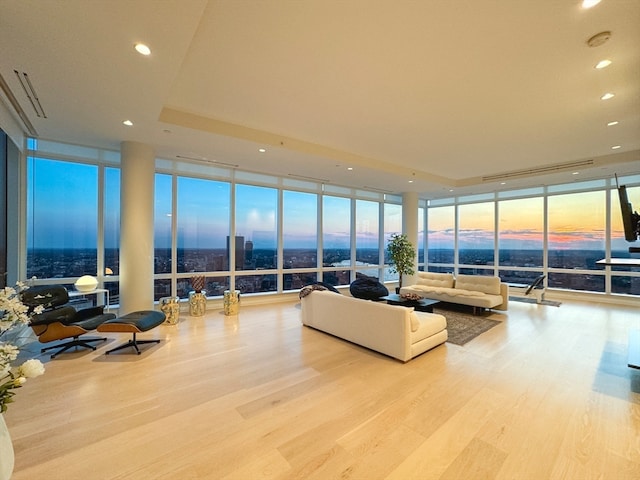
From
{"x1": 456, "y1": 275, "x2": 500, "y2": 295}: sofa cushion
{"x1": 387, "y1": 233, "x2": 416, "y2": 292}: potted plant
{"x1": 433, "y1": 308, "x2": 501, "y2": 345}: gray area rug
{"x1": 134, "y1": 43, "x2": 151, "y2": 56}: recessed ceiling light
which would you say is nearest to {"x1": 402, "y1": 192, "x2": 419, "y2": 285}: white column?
{"x1": 387, "y1": 233, "x2": 416, "y2": 292}: potted plant

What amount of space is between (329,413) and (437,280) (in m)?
5.43

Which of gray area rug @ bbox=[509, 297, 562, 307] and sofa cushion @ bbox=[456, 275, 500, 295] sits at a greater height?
sofa cushion @ bbox=[456, 275, 500, 295]

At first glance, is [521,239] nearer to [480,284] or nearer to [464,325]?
[480,284]

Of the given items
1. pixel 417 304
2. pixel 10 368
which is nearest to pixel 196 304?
pixel 417 304

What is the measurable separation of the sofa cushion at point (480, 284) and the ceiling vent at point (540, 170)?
2.89m

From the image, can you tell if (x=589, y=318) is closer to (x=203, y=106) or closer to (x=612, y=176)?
(x=612, y=176)

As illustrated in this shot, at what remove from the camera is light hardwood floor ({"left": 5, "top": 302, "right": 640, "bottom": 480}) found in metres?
1.85

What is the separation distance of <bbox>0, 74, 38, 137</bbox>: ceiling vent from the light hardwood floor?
319 centimetres

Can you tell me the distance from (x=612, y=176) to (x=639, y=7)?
21.4 ft

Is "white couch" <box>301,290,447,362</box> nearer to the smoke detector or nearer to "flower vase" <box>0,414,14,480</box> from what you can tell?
the smoke detector

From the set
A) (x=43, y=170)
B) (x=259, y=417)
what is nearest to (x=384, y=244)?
(x=259, y=417)

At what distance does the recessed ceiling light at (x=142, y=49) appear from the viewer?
94.7 inches

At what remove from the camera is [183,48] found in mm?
2469

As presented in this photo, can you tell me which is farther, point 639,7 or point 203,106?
point 203,106
